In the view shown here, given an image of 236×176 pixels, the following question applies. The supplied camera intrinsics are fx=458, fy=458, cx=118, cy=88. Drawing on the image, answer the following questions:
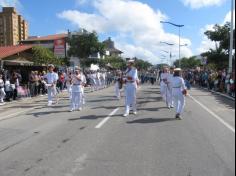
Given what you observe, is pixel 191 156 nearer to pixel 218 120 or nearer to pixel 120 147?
pixel 120 147

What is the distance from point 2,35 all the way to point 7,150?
68.6 metres

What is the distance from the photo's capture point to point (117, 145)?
31.9 ft

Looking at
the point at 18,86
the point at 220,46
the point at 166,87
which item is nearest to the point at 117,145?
the point at 166,87

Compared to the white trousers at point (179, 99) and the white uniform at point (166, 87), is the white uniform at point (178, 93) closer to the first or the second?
the white trousers at point (179, 99)

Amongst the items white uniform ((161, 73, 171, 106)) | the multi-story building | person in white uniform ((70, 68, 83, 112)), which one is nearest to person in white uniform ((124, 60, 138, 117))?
person in white uniform ((70, 68, 83, 112))

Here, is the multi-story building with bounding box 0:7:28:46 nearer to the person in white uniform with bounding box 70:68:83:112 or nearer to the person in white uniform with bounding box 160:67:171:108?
the person in white uniform with bounding box 160:67:171:108

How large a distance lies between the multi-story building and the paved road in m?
62.4

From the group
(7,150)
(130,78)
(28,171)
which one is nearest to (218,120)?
(130,78)

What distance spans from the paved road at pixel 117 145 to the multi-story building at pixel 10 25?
62411mm

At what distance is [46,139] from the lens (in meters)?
10.7

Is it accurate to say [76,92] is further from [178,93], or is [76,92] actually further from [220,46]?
[220,46]

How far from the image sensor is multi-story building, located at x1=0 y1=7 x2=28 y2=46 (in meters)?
74.8

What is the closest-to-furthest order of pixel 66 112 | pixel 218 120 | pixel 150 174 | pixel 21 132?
pixel 150 174, pixel 21 132, pixel 218 120, pixel 66 112

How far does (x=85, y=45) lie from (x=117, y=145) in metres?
→ 52.4
